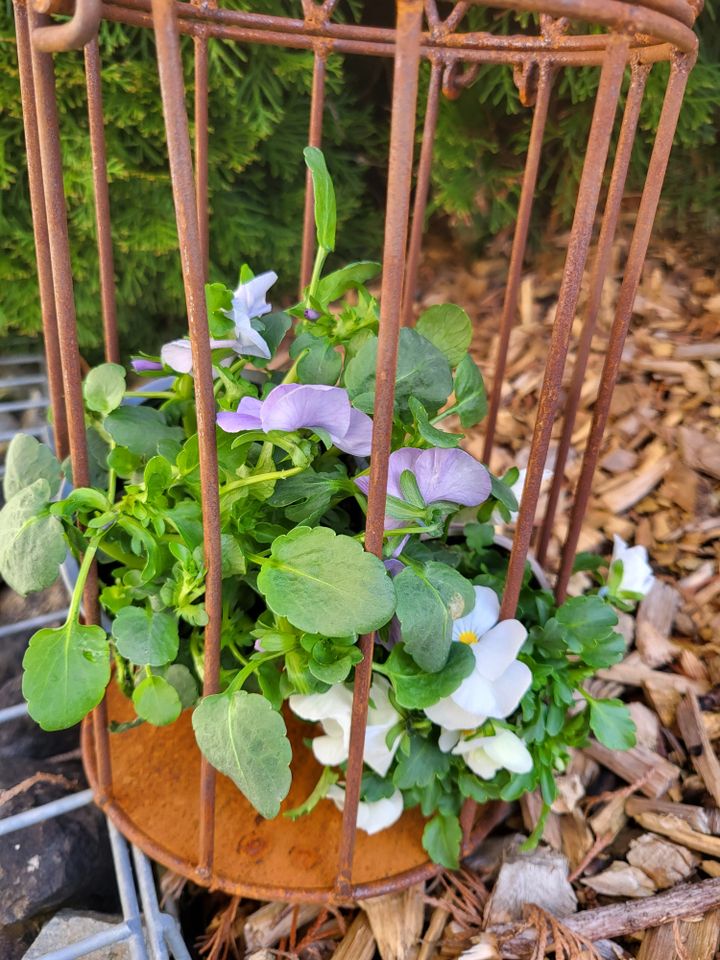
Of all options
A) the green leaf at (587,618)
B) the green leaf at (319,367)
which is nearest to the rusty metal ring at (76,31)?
the green leaf at (319,367)

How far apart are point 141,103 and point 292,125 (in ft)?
0.92

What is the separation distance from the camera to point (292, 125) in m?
1.34

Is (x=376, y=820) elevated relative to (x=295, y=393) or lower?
lower

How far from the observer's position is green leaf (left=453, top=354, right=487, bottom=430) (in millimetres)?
750

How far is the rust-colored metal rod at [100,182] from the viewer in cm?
66

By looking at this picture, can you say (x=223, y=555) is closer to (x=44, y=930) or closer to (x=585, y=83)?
(x=44, y=930)

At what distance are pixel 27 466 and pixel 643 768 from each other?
750 millimetres

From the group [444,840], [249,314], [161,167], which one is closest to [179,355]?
[249,314]

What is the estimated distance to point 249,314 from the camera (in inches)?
27.2

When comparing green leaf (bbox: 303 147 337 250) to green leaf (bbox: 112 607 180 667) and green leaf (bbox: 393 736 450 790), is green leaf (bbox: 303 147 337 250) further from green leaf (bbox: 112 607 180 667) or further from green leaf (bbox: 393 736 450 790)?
green leaf (bbox: 393 736 450 790)

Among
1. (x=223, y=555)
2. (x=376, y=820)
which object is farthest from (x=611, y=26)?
(x=376, y=820)

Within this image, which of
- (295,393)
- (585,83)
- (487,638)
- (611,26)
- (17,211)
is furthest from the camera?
(17,211)

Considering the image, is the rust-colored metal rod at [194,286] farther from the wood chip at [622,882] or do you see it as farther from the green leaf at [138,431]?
the wood chip at [622,882]

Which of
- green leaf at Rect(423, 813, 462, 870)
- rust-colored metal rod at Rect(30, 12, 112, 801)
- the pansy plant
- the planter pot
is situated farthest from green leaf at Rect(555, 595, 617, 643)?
rust-colored metal rod at Rect(30, 12, 112, 801)
